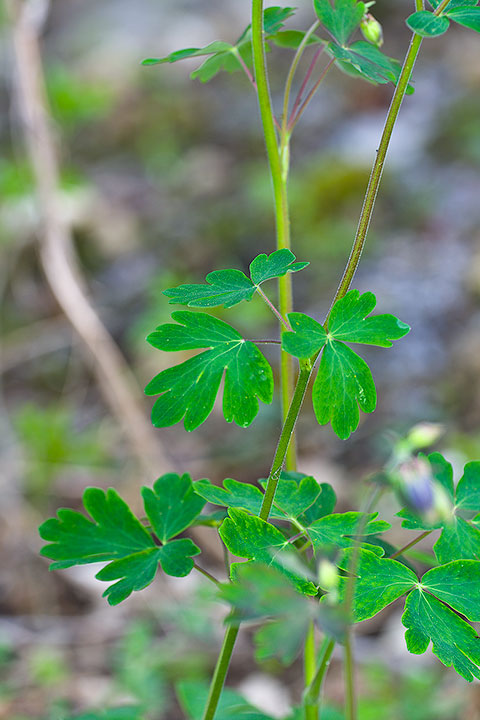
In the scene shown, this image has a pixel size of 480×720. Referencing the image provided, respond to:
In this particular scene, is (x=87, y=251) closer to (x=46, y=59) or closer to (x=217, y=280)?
(x=46, y=59)

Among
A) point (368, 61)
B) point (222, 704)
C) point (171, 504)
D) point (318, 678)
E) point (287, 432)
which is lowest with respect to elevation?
point (222, 704)

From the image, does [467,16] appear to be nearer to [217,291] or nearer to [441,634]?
[217,291]

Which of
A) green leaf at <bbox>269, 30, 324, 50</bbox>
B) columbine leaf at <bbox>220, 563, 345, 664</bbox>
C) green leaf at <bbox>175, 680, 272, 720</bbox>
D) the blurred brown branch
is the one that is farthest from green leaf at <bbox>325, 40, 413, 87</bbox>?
the blurred brown branch

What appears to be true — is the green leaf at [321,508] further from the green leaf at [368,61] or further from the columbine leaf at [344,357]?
the green leaf at [368,61]

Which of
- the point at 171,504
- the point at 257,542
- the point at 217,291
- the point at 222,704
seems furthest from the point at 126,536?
the point at 222,704

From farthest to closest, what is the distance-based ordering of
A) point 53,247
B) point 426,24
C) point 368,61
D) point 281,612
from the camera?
point 53,247, point 368,61, point 426,24, point 281,612

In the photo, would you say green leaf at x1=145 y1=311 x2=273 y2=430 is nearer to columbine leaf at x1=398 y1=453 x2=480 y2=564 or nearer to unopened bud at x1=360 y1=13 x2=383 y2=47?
columbine leaf at x1=398 y1=453 x2=480 y2=564
